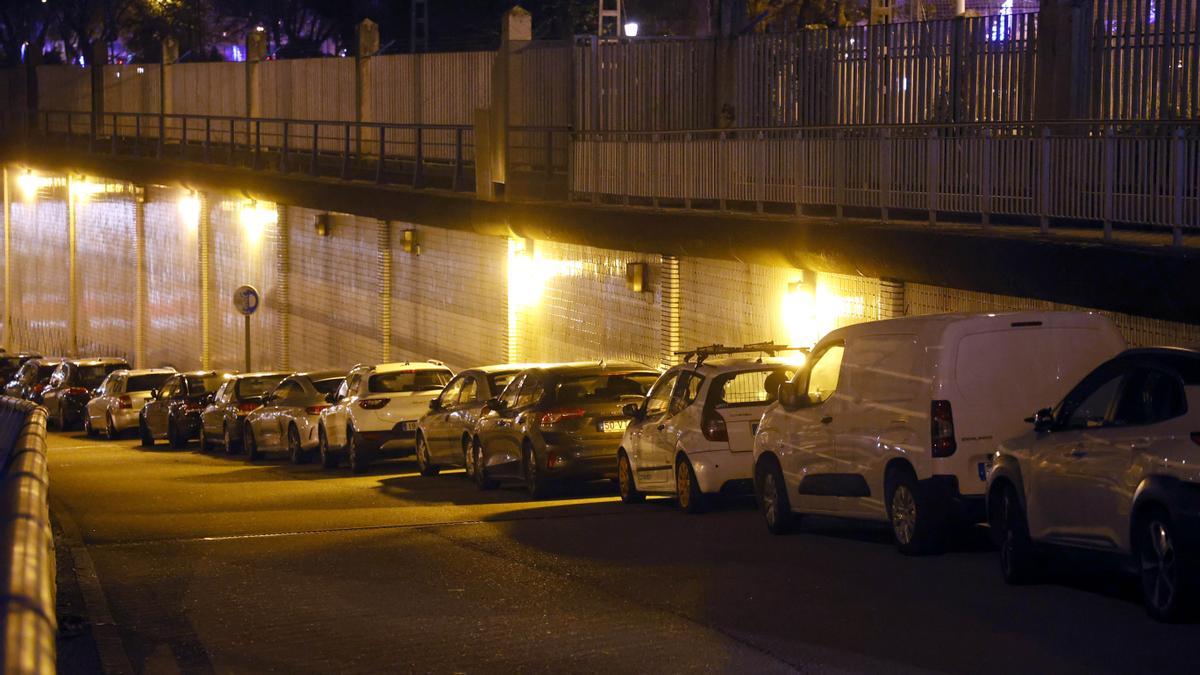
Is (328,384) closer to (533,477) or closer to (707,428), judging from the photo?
(533,477)

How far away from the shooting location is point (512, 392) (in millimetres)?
20625

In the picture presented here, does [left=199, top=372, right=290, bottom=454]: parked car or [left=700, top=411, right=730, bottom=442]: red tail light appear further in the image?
[left=199, top=372, right=290, bottom=454]: parked car

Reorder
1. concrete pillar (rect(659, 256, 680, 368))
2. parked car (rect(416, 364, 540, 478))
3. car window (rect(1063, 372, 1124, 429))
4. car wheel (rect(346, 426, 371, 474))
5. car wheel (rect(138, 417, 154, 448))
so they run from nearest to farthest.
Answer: car window (rect(1063, 372, 1124, 429)) → parked car (rect(416, 364, 540, 478)) → concrete pillar (rect(659, 256, 680, 368)) → car wheel (rect(346, 426, 371, 474)) → car wheel (rect(138, 417, 154, 448))

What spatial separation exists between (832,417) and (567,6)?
37206 mm

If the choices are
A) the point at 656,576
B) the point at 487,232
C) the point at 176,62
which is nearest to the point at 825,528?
the point at 656,576

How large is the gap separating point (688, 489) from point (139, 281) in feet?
128

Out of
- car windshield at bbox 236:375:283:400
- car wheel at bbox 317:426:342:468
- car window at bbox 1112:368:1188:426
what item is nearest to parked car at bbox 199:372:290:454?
car windshield at bbox 236:375:283:400

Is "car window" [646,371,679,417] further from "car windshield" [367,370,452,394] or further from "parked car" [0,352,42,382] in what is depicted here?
"parked car" [0,352,42,382]

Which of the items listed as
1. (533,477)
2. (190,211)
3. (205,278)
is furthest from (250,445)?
(190,211)

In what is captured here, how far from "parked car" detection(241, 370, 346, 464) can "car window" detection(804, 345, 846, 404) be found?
13.6 metres

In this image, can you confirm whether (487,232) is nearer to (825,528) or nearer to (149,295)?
(825,528)

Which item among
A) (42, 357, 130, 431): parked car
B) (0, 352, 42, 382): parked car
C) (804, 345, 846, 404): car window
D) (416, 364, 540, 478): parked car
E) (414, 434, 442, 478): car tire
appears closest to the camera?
(804, 345, 846, 404): car window

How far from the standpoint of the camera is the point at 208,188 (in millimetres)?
43656

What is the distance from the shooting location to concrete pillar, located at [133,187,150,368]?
52.3 m
